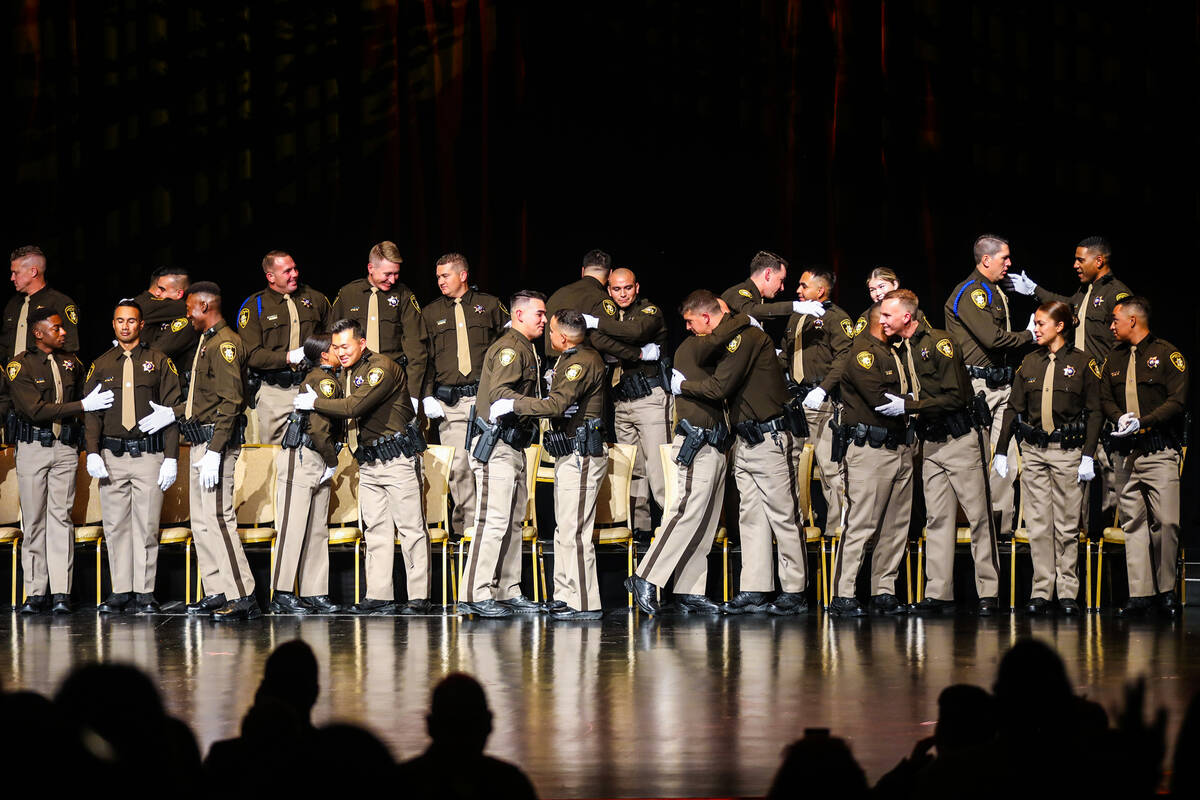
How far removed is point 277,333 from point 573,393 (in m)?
2.53

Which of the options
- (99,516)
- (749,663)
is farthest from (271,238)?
(749,663)

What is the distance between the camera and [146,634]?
25.1 ft

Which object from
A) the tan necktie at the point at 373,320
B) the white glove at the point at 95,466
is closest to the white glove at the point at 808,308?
the tan necktie at the point at 373,320

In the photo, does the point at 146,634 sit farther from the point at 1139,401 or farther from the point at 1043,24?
the point at 1043,24

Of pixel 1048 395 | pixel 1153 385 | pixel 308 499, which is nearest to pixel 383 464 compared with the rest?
pixel 308 499

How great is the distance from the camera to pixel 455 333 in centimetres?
959

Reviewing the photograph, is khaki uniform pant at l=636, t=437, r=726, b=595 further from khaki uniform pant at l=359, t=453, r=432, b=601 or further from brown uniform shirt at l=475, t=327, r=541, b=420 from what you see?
khaki uniform pant at l=359, t=453, r=432, b=601

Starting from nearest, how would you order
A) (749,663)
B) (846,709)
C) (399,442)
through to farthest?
(846,709) < (749,663) < (399,442)

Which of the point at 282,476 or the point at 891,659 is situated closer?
the point at 891,659

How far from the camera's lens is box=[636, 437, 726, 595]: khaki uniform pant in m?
8.25

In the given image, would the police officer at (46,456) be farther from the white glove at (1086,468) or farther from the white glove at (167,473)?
the white glove at (1086,468)

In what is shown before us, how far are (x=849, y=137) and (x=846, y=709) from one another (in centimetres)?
650

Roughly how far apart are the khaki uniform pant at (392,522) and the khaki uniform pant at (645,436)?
1.61 meters

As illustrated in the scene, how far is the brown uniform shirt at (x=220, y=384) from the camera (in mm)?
8266
